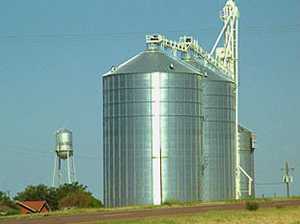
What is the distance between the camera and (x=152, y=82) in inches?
3514

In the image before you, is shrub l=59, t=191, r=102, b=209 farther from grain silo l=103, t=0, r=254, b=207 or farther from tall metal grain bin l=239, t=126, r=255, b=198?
grain silo l=103, t=0, r=254, b=207

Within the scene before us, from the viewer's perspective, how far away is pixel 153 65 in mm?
91000

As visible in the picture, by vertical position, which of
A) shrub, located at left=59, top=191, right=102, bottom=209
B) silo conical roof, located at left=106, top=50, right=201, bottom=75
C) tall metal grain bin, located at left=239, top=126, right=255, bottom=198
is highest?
silo conical roof, located at left=106, top=50, right=201, bottom=75

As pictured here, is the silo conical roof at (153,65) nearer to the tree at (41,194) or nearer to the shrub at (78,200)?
the shrub at (78,200)

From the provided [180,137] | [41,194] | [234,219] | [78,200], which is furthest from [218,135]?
[234,219]

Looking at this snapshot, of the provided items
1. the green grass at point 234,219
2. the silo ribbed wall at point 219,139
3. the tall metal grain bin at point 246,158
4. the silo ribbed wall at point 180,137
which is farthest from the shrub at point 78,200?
the green grass at point 234,219

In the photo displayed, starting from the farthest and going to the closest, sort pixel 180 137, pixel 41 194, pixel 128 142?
1. pixel 41 194
2. pixel 180 137
3. pixel 128 142

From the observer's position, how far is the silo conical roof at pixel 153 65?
297 feet

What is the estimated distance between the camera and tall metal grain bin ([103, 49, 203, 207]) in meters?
87.4

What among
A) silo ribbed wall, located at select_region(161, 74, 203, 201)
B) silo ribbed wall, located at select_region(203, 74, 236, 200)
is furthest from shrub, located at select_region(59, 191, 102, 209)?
silo ribbed wall, located at select_region(161, 74, 203, 201)

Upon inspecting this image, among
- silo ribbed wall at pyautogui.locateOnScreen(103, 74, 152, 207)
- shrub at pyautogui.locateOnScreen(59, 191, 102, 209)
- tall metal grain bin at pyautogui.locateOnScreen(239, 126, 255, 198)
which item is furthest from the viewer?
shrub at pyautogui.locateOnScreen(59, 191, 102, 209)

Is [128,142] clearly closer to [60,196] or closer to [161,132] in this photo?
[161,132]

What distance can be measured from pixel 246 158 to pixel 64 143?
80.3 ft

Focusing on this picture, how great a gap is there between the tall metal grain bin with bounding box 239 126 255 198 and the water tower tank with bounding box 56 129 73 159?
2304cm
